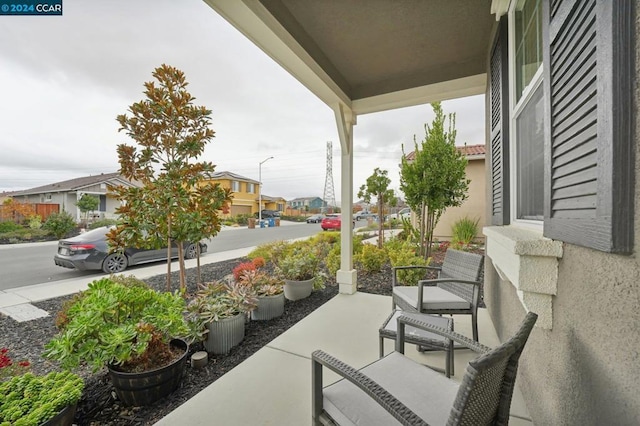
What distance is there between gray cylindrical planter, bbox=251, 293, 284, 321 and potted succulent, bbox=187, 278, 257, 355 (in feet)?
0.79

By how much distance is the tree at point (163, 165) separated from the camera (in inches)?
118

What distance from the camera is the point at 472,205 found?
8.35 metres

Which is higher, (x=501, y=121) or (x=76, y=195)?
(x=76, y=195)

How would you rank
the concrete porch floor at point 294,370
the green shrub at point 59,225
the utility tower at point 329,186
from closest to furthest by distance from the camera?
the concrete porch floor at point 294,370 → the green shrub at point 59,225 → the utility tower at point 329,186

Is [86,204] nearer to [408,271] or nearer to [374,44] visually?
[408,271]

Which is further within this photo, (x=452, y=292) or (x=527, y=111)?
(x=452, y=292)

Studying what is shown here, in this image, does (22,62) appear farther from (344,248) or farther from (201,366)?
(344,248)

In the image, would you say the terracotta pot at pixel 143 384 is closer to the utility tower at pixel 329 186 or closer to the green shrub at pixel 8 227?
the green shrub at pixel 8 227

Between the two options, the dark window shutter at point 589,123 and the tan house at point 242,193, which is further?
the tan house at point 242,193

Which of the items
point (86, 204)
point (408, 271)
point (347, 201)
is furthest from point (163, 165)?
point (86, 204)

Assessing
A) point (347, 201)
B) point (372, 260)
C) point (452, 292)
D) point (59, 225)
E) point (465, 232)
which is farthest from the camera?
point (59, 225)

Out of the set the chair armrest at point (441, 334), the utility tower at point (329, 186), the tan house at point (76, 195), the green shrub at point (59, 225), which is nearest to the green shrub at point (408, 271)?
the chair armrest at point (441, 334)

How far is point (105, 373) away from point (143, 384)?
0.66 meters

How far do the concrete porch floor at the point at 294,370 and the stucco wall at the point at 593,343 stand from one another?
692 mm
